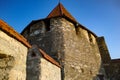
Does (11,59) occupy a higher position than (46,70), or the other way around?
(11,59)

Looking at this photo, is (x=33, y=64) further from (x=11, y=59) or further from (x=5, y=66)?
(x=5, y=66)

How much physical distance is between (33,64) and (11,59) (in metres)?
1.68

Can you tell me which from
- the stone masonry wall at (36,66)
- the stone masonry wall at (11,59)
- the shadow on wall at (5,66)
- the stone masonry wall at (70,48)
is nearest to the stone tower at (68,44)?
the stone masonry wall at (70,48)

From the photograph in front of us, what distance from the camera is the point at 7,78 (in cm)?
295

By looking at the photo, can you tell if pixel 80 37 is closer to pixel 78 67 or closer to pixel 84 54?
pixel 84 54

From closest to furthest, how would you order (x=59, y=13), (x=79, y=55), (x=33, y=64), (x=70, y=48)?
1. (x=33, y=64)
2. (x=70, y=48)
3. (x=79, y=55)
4. (x=59, y=13)

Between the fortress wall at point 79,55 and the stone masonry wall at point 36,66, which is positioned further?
the fortress wall at point 79,55

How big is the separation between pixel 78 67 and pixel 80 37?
2137mm

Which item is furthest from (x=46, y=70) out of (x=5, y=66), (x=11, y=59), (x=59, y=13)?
(x=59, y=13)

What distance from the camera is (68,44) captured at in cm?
824

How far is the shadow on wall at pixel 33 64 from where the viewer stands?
4.42 metres

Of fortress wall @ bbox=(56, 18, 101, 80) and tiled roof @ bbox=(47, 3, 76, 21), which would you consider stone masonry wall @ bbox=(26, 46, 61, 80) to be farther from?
tiled roof @ bbox=(47, 3, 76, 21)

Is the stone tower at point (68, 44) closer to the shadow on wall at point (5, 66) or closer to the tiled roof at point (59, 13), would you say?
the tiled roof at point (59, 13)

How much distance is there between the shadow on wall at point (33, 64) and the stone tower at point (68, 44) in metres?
2.60
